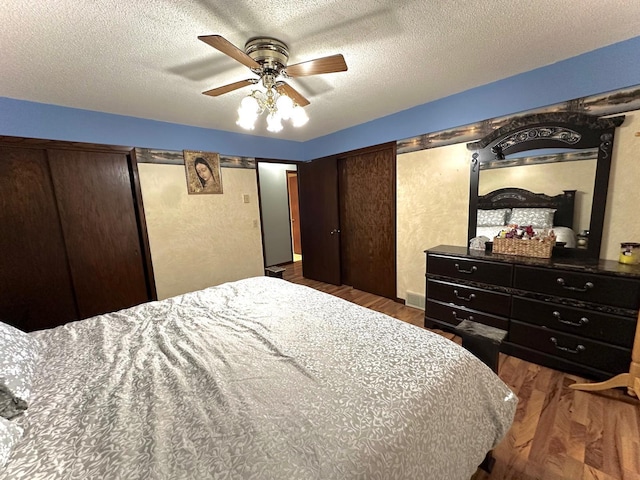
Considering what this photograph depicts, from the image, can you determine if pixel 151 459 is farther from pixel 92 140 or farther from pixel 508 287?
pixel 92 140

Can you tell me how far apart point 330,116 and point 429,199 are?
4.91ft

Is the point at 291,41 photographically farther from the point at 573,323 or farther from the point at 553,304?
the point at 573,323

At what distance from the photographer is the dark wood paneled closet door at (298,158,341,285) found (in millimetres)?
3840

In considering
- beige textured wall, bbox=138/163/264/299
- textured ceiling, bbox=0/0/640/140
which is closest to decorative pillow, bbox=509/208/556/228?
textured ceiling, bbox=0/0/640/140

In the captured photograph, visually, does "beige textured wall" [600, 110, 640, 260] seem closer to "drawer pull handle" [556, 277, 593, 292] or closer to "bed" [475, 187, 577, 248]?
"bed" [475, 187, 577, 248]

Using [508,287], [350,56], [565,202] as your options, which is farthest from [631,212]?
[350,56]

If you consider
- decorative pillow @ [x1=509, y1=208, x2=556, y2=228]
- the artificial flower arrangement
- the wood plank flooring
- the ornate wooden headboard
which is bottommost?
the wood plank flooring

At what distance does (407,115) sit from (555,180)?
1530 millimetres

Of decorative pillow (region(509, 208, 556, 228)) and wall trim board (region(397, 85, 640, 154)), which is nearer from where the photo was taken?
wall trim board (region(397, 85, 640, 154))

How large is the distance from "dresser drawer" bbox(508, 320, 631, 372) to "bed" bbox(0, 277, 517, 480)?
1.15 metres

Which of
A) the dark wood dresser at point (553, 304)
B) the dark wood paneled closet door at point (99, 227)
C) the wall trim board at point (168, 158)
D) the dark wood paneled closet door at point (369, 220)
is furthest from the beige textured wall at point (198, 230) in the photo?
the dark wood dresser at point (553, 304)

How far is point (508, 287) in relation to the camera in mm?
2041

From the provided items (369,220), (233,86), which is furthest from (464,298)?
(233,86)

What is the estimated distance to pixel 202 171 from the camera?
3133 mm
